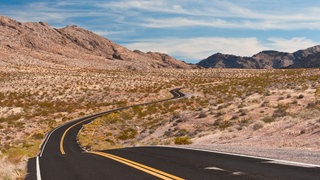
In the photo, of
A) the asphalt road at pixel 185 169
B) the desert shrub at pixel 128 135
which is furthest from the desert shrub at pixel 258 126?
the desert shrub at pixel 128 135

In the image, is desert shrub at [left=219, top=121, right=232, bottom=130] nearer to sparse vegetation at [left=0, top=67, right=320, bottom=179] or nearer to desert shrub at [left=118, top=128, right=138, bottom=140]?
sparse vegetation at [left=0, top=67, right=320, bottom=179]

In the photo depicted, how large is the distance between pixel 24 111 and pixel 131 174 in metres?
47.1

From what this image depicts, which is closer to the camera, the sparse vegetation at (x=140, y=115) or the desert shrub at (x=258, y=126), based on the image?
the desert shrub at (x=258, y=126)

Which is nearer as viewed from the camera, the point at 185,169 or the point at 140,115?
the point at 185,169

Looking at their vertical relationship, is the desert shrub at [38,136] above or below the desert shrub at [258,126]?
below

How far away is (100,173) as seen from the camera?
1114 centimetres

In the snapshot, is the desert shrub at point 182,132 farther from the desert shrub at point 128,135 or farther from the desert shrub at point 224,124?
the desert shrub at point 128,135

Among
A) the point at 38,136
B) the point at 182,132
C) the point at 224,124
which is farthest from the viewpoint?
the point at 38,136

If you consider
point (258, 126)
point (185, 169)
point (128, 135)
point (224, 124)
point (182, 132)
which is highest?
point (185, 169)

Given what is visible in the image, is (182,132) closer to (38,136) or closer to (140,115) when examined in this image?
(38,136)

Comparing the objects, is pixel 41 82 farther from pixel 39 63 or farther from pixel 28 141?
pixel 39 63

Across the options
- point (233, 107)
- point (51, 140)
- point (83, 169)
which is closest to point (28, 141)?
point (51, 140)

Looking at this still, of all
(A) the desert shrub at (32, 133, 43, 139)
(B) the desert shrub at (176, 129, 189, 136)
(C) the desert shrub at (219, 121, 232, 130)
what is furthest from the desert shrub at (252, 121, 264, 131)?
(A) the desert shrub at (32, 133, 43, 139)

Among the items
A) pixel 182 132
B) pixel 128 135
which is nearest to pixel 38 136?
pixel 128 135
